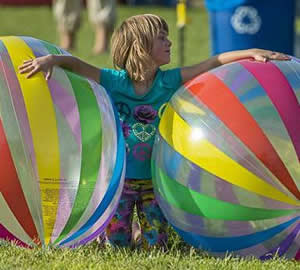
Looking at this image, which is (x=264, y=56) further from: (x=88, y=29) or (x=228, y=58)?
(x=88, y=29)

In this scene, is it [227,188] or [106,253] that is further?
[106,253]

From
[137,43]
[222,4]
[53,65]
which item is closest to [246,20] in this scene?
[222,4]

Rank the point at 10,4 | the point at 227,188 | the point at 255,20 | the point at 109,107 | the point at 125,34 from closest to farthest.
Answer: the point at 227,188 < the point at 109,107 < the point at 125,34 < the point at 255,20 < the point at 10,4

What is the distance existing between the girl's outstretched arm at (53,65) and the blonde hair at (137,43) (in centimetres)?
18

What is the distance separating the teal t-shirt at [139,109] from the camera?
167 inches

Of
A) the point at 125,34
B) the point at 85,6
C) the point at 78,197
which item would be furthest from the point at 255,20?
the point at 85,6

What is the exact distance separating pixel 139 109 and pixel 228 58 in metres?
0.45

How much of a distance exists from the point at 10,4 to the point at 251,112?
16261 mm

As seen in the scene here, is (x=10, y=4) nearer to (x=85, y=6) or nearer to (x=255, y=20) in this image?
(x=85, y=6)

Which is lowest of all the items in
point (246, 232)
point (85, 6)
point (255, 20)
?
point (85, 6)

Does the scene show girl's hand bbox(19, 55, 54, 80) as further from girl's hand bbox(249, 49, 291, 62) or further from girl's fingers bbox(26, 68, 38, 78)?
girl's hand bbox(249, 49, 291, 62)

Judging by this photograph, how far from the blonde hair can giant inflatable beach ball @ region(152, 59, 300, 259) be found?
0.38 m

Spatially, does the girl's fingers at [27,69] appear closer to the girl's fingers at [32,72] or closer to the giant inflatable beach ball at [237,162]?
the girl's fingers at [32,72]

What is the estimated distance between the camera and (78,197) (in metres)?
3.93
